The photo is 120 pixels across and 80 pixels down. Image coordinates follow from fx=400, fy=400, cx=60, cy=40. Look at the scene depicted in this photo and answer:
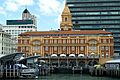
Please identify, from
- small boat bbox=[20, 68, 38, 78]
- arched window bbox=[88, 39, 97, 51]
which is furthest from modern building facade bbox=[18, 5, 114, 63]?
small boat bbox=[20, 68, 38, 78]

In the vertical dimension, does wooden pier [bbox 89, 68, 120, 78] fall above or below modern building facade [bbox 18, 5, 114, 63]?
below

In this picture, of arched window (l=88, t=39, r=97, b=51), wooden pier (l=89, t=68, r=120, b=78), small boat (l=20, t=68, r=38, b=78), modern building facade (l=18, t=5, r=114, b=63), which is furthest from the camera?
arched window (l=88, t=39, r=97, b=51)

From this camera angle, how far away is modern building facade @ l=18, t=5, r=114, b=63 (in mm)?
185750

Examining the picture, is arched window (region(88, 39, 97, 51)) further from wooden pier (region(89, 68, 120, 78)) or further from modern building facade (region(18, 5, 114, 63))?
wooden pier (region(89, 68, 120, 78))

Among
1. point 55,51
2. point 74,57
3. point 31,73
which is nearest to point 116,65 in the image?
point 31,73

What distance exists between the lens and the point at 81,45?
187m

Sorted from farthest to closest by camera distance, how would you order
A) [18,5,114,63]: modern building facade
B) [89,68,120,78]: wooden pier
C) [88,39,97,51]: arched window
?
[88,39,97,51]: arched window, [18,5,114,63]: modern building facade, [89,68,120,78]: wooden pier

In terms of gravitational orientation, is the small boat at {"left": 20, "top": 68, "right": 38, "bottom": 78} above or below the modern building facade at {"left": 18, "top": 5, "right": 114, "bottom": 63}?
below

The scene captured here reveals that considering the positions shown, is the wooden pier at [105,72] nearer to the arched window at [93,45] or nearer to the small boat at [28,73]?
the small boat at [28,73]

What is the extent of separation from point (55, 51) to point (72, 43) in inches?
353

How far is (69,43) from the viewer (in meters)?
187

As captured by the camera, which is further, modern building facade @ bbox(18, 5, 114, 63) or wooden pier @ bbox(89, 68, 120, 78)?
modern building facade @ bbox(18, 5, 114, 63)

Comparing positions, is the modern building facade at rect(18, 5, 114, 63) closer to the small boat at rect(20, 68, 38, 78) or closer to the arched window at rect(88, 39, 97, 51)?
the arched window at rect(88, 39, 97, 51)

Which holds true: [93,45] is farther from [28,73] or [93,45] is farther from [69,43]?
[28,73]
